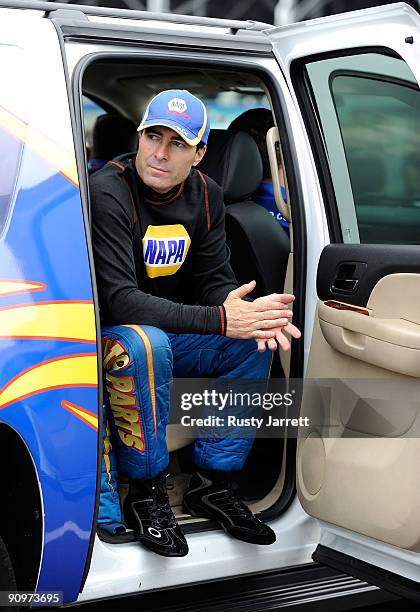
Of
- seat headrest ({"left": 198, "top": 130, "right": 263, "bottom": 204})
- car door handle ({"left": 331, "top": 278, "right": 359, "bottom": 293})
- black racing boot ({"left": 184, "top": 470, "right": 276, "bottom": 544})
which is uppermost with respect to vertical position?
seat headrest ({"left": 198, "top": 130, "right": 263, "bottom": 204})

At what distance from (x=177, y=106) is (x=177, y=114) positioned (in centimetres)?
2

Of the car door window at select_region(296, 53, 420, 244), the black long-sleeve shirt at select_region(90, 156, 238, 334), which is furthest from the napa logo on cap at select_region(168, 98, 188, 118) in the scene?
the car door window at select_region(296, 53, 420, 244)

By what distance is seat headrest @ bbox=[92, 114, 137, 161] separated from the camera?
4.75m

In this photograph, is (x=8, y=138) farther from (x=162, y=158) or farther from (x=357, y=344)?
(x=357, y=344)

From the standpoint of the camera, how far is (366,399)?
3086 mm

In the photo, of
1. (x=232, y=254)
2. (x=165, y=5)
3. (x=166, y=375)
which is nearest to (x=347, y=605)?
(x=166, y=375)

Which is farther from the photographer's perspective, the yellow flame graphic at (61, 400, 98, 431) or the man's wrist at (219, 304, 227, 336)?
the man's wrist at (219, 304, 227, 336)

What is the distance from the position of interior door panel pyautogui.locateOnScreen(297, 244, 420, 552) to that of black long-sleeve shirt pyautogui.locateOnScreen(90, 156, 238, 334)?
1.18 ft

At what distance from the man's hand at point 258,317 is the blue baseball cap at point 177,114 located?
0.52m

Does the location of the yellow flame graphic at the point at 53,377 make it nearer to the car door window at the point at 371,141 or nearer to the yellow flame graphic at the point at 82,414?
the yellow flame graphic at the point at 82,414

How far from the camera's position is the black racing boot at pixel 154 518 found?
3.04m

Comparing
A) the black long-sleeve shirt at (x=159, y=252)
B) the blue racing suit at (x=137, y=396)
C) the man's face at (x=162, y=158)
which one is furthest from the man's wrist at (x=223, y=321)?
the man's face at (x=162, y=158)

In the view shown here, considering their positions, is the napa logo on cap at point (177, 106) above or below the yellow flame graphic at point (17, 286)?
above

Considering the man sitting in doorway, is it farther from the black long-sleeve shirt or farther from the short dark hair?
the short dark hair
